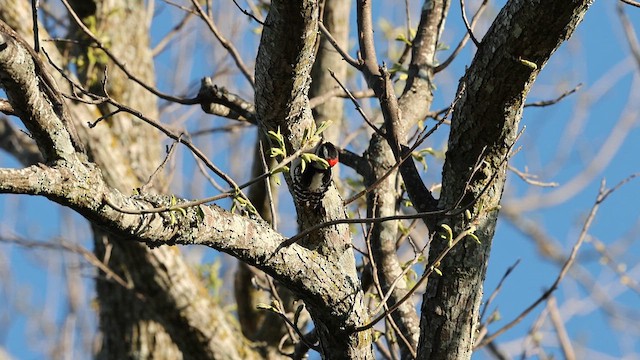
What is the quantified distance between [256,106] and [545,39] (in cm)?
100

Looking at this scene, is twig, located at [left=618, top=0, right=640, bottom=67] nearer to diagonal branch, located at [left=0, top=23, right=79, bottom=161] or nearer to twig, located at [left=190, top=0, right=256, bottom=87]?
twig, located at [left=190, top=0, right=256, bottom=87]

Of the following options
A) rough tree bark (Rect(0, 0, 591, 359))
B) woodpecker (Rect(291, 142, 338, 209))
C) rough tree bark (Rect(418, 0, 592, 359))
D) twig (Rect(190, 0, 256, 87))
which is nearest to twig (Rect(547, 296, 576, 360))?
rough tree bark (Rect(0, 0, 591, 359))

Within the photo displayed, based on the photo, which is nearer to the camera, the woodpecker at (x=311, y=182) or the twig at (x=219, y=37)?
the woodpecker at (x=311, y=182)

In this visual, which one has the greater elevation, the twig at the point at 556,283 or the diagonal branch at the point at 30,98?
the twig at the point at 556,283

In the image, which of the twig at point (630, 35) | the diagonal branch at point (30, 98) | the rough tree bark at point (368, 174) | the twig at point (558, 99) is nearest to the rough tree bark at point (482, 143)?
the rough tree bark at point (368, 174)

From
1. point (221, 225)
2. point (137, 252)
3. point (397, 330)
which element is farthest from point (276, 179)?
point (137, 252)

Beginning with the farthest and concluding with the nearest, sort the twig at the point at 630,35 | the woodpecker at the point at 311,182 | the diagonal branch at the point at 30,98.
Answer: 1. the twig at the point at 630,35
2. the woodpecker at the point at 311,182
3. the diagonal branch at the point at 30,98

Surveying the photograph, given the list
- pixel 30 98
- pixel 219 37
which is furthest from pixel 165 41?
pixel 30 98

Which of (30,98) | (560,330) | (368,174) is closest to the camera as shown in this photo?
(30,98)

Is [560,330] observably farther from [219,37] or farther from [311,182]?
[219,37]

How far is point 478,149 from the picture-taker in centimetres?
281

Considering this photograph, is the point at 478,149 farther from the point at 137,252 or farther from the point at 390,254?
the point at 137,252

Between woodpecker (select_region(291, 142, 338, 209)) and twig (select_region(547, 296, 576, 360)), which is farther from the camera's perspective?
twig (select_region(547, 296, 576, 360))

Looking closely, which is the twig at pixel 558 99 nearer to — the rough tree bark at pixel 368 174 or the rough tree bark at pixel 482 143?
the rough tree bark at pixel 368 174
